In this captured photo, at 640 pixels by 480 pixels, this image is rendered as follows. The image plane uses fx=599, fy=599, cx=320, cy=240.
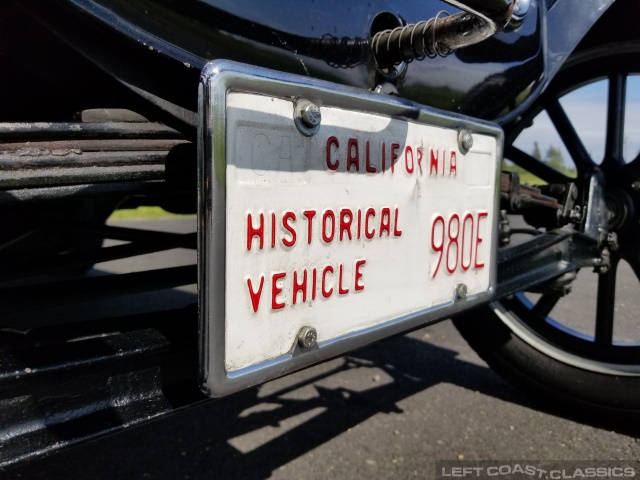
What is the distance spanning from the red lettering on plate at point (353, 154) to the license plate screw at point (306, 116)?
92mm

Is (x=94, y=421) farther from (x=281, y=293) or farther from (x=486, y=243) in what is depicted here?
(x=486, y=243)

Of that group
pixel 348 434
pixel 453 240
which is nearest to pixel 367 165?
pixel 453 240

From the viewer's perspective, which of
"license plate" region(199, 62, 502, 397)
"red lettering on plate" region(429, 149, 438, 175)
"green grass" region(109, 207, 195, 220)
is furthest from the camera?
"green grass" region(109, 207, 195, 220)

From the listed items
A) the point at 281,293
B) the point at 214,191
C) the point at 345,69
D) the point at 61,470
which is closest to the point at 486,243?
the point at 345,69

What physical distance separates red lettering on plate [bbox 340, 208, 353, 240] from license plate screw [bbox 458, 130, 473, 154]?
1.28 ft

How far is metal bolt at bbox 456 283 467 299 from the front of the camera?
133 cm

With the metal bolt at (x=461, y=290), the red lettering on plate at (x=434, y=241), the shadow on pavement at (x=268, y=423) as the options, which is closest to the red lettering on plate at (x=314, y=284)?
the red lettering on plate at (x=434, y=241)

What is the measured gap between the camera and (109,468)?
5.55 feet

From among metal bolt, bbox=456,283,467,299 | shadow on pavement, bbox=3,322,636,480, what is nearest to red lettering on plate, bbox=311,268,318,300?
metal bolt, bbox=456,283,467,299

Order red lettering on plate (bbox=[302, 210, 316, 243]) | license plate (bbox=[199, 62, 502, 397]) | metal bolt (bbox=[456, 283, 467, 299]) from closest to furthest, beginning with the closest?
license plate (bbox=[199, 62, 502, 397])
red lettering on plate (bbox=[302, 210, 316, 243])
metal bolt (bbox=[456, 283, 467, 299])

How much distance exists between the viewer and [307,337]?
0.97m

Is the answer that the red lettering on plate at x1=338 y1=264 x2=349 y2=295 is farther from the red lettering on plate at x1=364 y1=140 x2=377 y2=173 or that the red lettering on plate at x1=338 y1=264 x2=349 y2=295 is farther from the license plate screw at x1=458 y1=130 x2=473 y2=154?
the license plate screw at x1=458 y1=130 x2=473 y2=154

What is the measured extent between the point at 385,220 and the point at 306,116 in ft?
0.92

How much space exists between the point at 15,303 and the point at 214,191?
2.78ft
